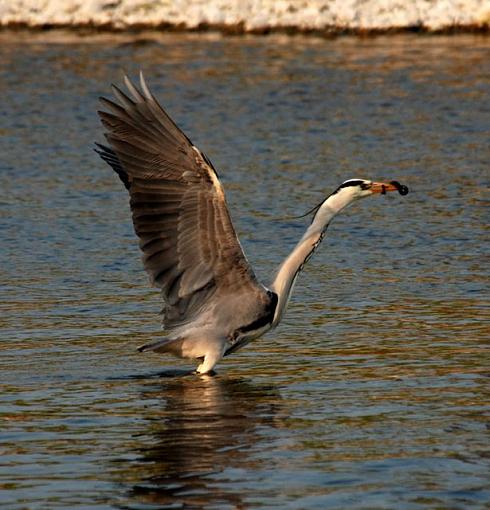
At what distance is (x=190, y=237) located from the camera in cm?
961

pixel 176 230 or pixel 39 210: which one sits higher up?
pixel 176 230

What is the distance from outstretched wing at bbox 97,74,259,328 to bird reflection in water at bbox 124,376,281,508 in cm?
75

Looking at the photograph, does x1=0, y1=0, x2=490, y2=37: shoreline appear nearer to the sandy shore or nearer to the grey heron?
the sandy shore

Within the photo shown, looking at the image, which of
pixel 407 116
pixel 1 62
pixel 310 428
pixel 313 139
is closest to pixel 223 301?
pixel 310 428

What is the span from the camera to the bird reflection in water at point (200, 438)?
7.20m

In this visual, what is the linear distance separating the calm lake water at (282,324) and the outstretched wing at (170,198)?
0.75 m

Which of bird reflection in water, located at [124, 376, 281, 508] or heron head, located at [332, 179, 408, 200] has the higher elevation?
heron head, located at [332, 179, 408, 200]

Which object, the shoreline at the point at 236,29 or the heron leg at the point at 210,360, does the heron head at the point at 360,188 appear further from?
the shoreline at the point at 236,29

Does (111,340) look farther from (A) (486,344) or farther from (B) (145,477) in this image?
(B) (145,477)

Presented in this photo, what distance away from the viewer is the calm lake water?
750 centimetres

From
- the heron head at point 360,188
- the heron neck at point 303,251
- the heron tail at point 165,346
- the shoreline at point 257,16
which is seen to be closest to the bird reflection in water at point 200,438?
the heron tail at point 165,346

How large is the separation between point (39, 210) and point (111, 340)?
539cm

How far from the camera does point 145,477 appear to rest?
24.6 feet

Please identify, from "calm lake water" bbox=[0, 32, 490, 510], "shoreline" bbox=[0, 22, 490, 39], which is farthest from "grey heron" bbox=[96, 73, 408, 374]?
"shoreline" bbox=[0, 22, 490, 39]
